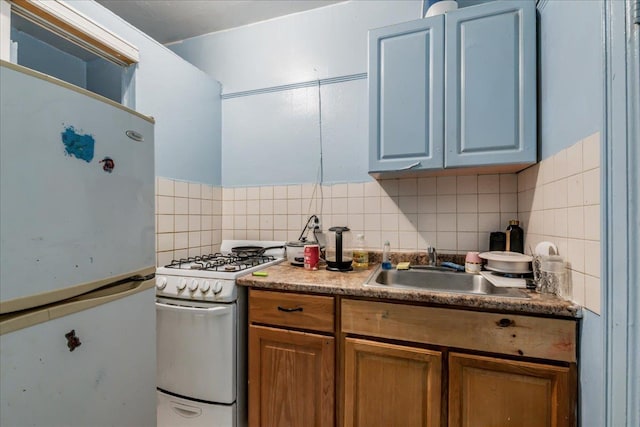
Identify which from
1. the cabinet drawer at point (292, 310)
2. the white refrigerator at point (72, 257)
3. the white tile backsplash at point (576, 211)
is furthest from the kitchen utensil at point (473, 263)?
the white refrigerator at point (72, 257)

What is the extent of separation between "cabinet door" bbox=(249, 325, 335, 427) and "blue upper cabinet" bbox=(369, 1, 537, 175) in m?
0.95

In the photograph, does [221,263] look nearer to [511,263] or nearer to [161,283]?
[161,283]

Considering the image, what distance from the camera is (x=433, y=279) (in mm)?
1534

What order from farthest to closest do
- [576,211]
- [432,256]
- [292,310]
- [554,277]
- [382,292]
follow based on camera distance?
[432,256] → [292,310] → [382,292] → [554,277] → [576,211]

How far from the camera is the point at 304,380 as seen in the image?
1244 mm

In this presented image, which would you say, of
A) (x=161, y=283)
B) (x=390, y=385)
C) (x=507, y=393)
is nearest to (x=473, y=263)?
(x=507, y=393)

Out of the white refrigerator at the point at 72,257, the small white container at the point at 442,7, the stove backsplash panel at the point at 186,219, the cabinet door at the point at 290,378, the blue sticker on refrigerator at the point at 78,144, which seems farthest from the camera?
the stove backsplash panel at the point at 186,219

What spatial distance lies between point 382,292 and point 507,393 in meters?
0.54

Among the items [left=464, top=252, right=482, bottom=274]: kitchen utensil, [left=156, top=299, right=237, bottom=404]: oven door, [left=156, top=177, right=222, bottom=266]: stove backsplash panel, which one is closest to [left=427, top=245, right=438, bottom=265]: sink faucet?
[left=464, top=252, right=482, bottom=274]: kitchen utensil

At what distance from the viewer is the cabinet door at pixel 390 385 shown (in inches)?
42.1

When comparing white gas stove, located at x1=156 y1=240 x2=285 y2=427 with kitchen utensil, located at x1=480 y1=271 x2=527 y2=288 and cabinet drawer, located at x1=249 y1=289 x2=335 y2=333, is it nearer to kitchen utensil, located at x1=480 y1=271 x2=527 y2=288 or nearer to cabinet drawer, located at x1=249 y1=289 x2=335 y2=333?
cabinet drawer, located at x1=249 y1=289 x2=335 y2=333

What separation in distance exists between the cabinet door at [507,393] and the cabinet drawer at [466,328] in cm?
5

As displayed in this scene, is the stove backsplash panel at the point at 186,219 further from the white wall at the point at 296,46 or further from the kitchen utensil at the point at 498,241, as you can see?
the kitchen utensil at the point at 498,241

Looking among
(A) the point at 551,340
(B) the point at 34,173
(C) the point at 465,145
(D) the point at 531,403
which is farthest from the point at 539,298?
(B) the point at 34,173
